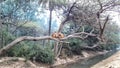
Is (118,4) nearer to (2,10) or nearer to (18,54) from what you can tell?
(18,54)

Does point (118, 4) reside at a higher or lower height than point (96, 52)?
higher

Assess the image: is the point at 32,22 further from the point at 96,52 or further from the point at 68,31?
the point at 96,52

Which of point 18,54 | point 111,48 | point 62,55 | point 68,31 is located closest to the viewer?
point 18,54

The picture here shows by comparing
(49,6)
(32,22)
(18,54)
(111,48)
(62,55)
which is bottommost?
(111,48)

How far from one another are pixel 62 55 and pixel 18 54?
6765 millimetres

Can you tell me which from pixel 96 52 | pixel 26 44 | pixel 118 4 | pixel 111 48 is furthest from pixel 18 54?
pixel 111 48

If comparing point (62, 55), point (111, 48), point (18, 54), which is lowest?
point (111, 48)

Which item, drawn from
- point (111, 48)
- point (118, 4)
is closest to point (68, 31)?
point (111, 48)

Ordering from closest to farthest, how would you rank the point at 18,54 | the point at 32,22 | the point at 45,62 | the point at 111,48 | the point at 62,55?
the point at 18,54 < the point at 45,62 < the point at 32,22 < the point at 62,55 < the point at 111,48

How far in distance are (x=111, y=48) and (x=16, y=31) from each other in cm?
1864

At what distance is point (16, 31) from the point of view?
2322 cm

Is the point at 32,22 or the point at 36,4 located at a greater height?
the point at 36,4

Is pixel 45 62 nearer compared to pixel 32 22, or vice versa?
pixel 45 62

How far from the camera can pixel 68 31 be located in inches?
1094
